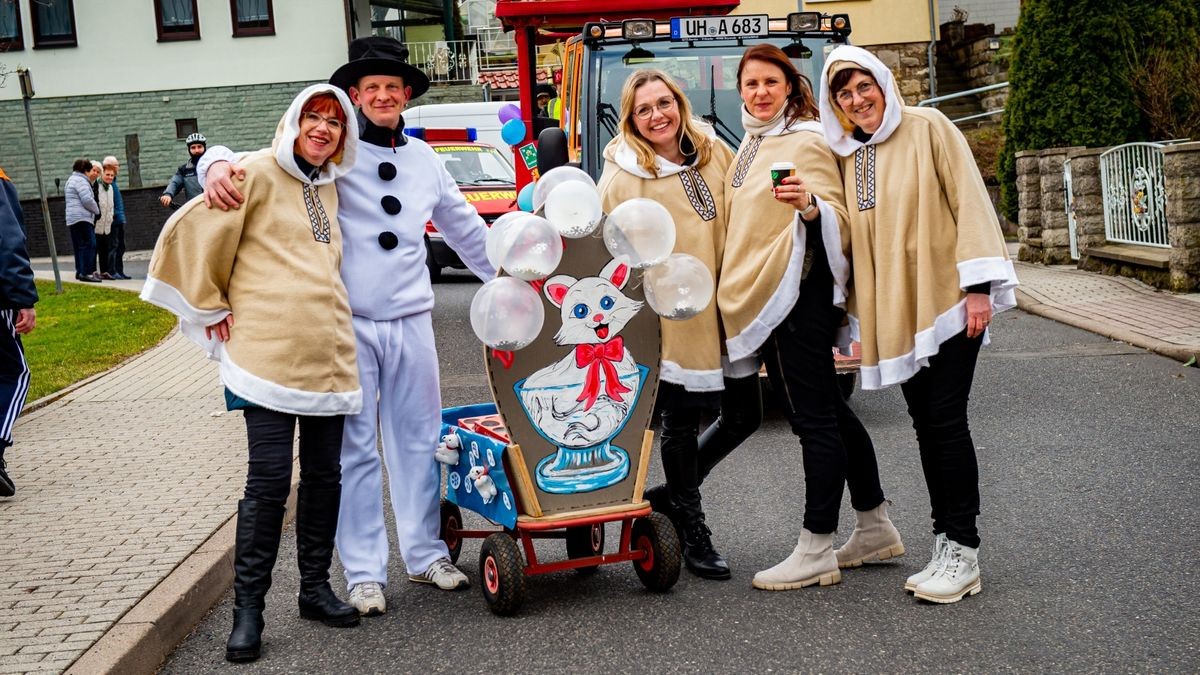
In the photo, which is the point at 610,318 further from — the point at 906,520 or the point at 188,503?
the point at 188,503

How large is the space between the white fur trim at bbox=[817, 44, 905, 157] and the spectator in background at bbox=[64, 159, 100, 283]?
18211mm

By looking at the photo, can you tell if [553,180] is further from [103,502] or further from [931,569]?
[103,502]

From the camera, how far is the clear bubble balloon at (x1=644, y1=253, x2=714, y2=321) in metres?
4.94

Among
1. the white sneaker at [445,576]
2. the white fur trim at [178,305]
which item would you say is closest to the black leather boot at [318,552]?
the white sneaker at [445,576]

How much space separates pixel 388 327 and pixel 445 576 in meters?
0.99

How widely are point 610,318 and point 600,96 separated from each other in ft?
16.7

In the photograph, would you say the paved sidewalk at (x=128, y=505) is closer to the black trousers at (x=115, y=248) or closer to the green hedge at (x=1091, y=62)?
the green hedge at (x=1091, y=62)

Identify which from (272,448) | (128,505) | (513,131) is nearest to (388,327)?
(272,448)

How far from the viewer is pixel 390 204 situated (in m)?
5.16

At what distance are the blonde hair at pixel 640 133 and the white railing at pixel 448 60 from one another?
99.0 feet

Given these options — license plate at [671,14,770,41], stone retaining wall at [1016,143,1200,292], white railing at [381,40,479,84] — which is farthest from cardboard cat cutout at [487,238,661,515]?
white railing at [381,40,479,84]

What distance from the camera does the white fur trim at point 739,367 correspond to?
5188 mm

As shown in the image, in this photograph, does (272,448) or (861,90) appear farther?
(861,90)

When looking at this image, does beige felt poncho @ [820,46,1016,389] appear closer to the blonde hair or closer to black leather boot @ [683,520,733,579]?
the blonde hair
